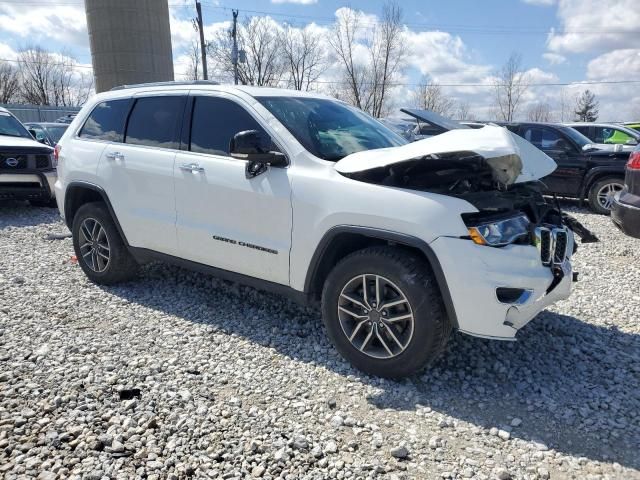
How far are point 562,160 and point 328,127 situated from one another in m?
7.17

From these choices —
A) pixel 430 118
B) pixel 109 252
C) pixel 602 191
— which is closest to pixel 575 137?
pixel 602 191

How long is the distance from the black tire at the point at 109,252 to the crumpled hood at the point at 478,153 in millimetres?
2577

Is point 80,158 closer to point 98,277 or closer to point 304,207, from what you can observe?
point 98,277

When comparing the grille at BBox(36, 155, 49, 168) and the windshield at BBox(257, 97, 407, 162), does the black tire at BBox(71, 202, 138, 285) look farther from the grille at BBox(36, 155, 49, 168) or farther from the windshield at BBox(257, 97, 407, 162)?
the grille at BBox(36, 155, 49, 168)

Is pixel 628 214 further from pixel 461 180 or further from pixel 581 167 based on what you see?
pixel 581 167

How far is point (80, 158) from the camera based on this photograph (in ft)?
15.7

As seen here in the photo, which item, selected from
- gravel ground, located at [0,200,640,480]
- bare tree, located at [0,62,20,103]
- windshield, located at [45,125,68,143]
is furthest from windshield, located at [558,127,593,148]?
bare tree, located at [0,62,20,103]

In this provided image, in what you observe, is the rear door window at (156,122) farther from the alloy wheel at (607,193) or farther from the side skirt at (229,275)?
the alloy wheel at (607,193)

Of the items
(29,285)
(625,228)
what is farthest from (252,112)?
(625,228)

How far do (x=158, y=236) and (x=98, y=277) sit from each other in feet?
3.77

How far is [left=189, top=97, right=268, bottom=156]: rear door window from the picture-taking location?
3.76 meters

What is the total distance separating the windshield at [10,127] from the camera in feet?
30.9

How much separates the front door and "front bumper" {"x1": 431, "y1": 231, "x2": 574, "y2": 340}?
1.16m

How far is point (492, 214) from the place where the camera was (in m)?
2.95
